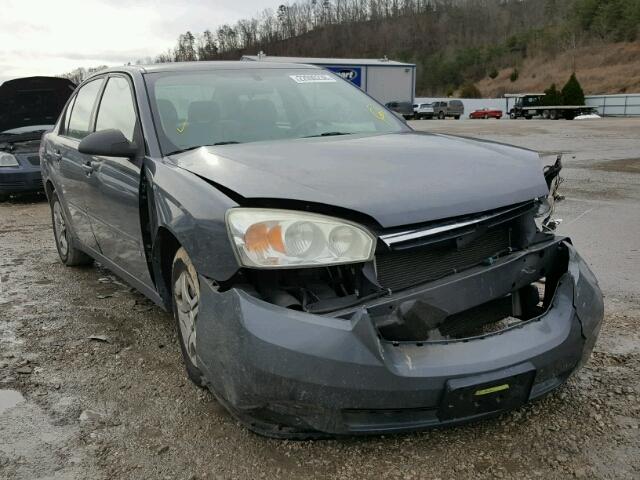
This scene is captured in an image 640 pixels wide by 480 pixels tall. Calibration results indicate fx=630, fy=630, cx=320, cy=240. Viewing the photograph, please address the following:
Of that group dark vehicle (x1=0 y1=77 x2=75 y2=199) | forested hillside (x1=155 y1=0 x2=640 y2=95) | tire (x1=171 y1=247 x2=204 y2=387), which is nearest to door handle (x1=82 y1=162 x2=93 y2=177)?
tire (x1=171 y1=247 x2=204 y2=387)

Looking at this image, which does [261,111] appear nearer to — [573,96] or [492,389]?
[492,389]

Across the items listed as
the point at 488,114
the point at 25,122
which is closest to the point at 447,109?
the point at 488,114

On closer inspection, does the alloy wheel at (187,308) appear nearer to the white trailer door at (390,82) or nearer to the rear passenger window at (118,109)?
the rear passenger window at (118,109)

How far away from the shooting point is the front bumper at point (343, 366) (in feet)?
6.83

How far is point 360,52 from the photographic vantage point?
426 ft

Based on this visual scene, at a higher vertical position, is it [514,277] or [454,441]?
[514,277]

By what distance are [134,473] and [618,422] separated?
76.5 inches

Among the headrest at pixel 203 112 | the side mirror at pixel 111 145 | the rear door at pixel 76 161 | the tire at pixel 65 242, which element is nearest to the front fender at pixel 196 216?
the side mirror at pixel 111 145

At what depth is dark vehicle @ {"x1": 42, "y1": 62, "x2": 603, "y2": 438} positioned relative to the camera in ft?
6.95

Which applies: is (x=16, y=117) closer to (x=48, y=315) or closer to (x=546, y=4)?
(x=48, y=315)

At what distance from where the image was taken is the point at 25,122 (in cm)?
1030

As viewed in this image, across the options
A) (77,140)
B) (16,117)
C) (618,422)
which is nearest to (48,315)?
(77,140)

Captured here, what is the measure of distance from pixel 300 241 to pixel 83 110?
3103 mm

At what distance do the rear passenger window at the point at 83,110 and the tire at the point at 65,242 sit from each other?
2.20ft
